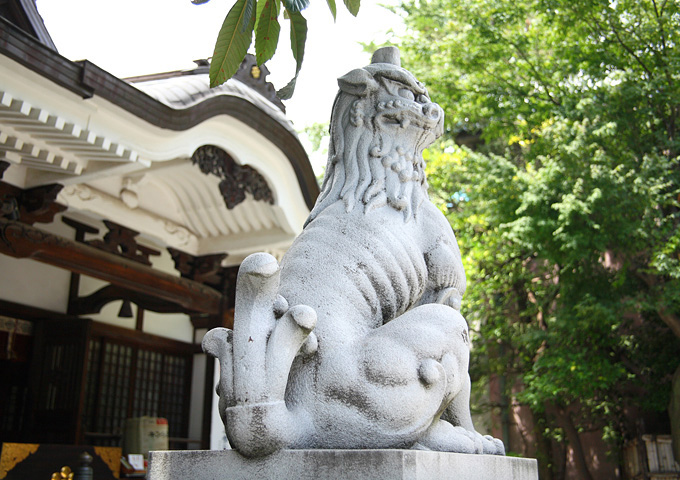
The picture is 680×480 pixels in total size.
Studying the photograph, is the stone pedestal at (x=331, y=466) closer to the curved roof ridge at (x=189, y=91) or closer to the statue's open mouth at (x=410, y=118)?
the statue's open mouth at (x=410, y=118)

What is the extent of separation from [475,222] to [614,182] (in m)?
3.52

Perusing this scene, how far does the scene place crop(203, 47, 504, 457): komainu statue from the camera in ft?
6.97

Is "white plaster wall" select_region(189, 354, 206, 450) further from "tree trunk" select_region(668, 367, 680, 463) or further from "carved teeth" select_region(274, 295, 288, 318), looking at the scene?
"carved teeth" select_region(274, 295, 288, 318)

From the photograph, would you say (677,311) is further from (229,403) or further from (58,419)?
(229,403)

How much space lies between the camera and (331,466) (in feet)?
6.64

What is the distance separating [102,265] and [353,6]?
17.2ft

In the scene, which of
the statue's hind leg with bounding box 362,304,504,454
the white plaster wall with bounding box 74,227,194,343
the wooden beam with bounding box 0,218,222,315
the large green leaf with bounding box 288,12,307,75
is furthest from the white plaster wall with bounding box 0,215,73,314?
the statue's hind leg with bounding box 362,304,504,454

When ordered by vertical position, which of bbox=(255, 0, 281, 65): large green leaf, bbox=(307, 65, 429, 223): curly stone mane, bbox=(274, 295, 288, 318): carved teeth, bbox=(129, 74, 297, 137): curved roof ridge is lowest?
bbox=(274, 295, 288, 318): carved teeth

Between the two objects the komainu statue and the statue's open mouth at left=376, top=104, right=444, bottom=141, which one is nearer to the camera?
the komainu statue

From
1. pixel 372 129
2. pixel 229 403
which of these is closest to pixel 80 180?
pixel 372 129

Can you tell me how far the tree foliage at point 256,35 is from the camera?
8.30 ft

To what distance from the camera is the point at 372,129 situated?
286cm

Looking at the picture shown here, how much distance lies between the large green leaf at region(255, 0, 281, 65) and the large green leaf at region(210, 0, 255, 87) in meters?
0.06

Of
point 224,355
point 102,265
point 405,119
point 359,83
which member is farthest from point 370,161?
point 102,265
